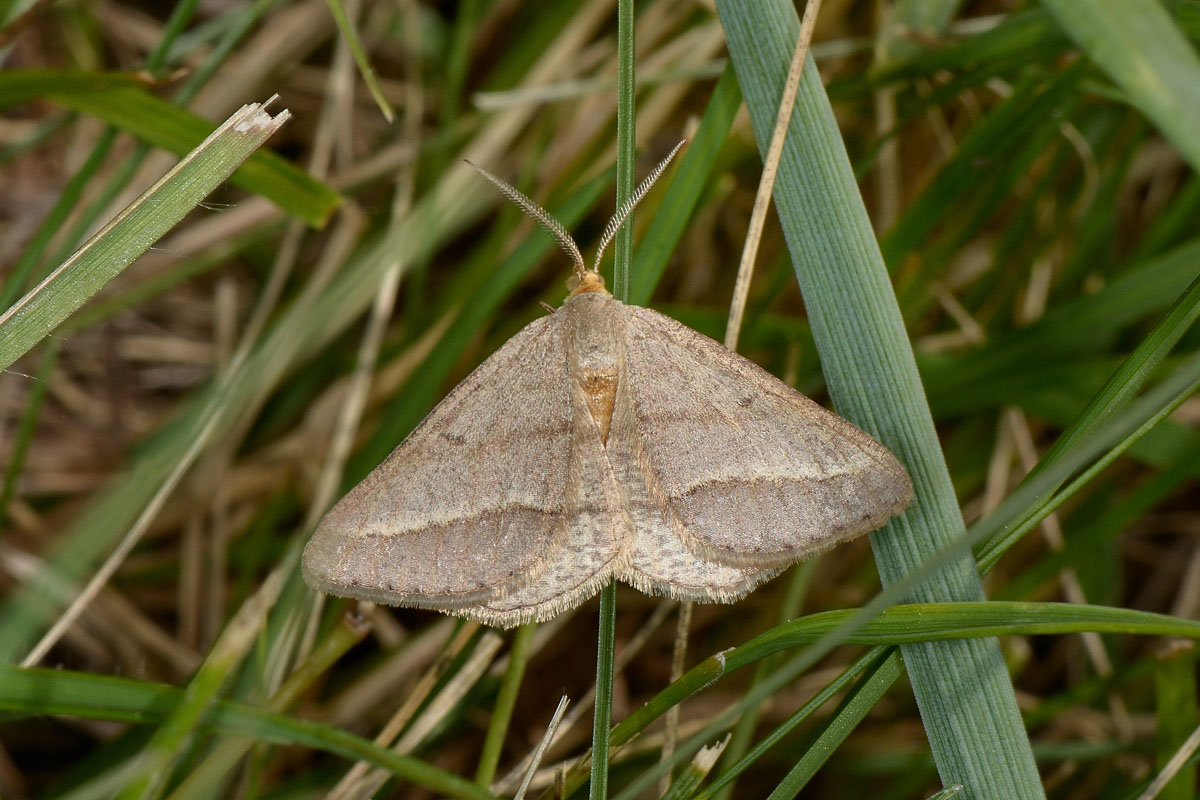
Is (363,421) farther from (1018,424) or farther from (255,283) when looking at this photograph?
(1018,424)

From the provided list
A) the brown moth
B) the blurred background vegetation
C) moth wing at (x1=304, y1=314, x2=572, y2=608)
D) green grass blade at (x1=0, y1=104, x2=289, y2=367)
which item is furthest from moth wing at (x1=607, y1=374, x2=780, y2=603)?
green grass blade at (x1=0, y1=104, x2=289, y2=367)

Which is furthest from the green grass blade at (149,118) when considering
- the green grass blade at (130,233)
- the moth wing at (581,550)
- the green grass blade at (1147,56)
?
the green grass blade at (1147,56)

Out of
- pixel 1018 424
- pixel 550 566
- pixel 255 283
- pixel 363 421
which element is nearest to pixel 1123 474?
pixel 1018 424

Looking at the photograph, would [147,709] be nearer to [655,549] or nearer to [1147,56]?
[655,549]

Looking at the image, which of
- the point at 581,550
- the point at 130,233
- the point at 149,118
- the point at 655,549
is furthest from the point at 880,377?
the point at 149,118

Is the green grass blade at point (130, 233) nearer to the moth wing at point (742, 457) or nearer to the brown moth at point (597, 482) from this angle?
the brown moth at point (597, 482)

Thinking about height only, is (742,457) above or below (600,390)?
below

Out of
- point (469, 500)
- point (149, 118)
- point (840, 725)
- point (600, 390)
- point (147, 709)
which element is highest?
point (149, 118)
